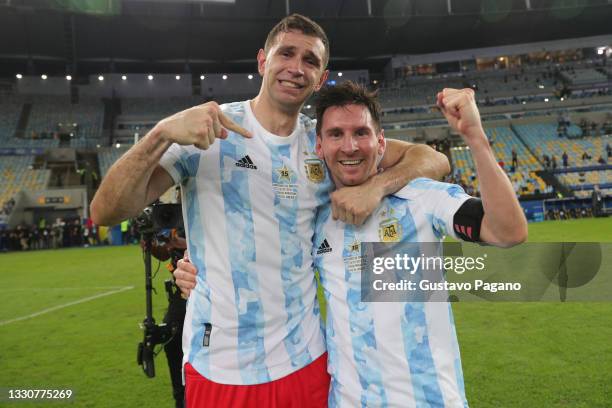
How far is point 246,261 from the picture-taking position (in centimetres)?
190

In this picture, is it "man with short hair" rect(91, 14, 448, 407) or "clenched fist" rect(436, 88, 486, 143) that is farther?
"man with short hair" rect(91, 14, 448, 407)

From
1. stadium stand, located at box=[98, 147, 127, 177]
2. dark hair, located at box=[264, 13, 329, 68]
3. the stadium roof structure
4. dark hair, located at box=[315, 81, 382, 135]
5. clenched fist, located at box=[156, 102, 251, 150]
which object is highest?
the stadium roof structure

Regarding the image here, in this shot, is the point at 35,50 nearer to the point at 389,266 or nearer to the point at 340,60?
the point at 340,60

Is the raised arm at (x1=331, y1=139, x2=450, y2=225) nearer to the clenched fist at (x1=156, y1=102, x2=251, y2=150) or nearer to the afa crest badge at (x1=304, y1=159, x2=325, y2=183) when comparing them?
the afa crest badge at (x1=304, y1=159, x2=325, y2=183)

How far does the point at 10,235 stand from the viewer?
22.8 metres

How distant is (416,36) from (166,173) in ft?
126

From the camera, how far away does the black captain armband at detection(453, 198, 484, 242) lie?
1.70 m

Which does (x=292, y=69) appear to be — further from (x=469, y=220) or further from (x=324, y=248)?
(x=469, y=220)

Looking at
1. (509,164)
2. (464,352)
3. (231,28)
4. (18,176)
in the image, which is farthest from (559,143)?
(18,176)

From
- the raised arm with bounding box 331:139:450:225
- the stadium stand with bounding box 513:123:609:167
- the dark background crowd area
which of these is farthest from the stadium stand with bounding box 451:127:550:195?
the raised arm with bounding box 331:139:450:225

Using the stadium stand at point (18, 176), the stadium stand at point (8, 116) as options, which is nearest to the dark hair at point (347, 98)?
the stadium stand at point (18, 176)

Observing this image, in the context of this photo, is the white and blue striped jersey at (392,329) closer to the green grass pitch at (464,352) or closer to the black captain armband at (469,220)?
the black captain armband at (469,220)

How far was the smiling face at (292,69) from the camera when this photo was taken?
2.08 m

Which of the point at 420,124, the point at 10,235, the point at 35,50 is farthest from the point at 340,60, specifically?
the point at 10,235
